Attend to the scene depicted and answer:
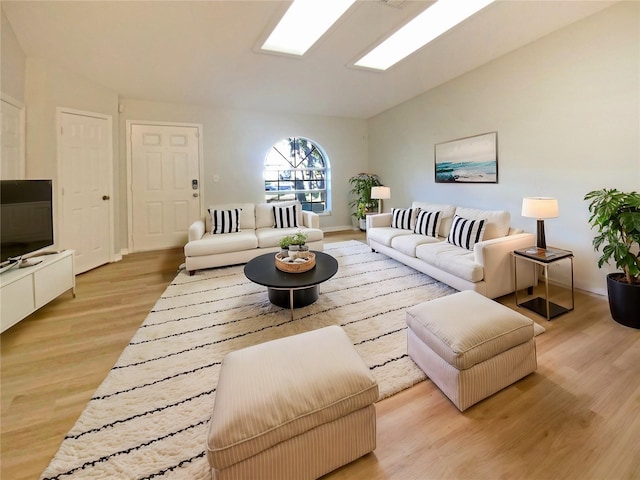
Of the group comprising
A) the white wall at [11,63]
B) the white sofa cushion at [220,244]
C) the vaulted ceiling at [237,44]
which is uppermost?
the vaulted ceiling at [237,44]

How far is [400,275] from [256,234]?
2.08 metres

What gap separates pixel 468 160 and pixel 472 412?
344 centimetres

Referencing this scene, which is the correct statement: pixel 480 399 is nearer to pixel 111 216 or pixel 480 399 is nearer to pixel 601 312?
pixel 601 312

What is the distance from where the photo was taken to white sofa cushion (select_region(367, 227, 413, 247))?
150 inches

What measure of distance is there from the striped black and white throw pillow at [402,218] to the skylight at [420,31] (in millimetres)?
1987

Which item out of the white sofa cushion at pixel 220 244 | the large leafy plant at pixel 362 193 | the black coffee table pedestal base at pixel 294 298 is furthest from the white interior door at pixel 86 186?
the large leafy plant at pixel 362 193

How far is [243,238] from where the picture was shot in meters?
3.79

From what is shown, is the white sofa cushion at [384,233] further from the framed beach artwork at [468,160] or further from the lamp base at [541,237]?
the lamp base at [541,237]

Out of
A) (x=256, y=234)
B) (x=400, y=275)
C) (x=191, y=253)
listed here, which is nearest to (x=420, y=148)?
(x=400, y=275)

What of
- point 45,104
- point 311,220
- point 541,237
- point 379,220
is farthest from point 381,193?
point 45,104

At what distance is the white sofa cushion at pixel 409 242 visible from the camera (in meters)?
3.34

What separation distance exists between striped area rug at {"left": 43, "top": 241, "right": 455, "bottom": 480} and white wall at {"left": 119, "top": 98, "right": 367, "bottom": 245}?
90.1 inches

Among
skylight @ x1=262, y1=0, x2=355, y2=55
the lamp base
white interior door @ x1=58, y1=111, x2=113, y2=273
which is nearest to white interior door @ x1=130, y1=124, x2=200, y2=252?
white interior door @ x1=58, y1=111, x2=113, y2=273

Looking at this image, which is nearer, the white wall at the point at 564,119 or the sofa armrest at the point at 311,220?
the white wall at the point at 564,119
